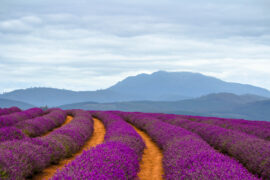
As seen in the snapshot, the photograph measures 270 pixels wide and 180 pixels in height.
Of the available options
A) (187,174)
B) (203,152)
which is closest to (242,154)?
(203,152)

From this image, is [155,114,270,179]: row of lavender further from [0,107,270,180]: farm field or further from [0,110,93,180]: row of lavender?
[0,110,93,180]: row of lavender

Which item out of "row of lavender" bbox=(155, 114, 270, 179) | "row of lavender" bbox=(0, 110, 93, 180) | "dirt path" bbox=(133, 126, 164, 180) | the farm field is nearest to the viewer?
the farm field

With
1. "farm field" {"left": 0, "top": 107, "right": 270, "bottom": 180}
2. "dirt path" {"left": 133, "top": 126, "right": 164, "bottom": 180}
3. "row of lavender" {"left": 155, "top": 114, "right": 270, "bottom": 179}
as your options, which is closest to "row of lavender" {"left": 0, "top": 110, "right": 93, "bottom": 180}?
"farm field" {"left": 0, "top": 107, "right": 270, "bottom": 180}

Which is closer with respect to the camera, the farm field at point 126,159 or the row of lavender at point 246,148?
the farm field at point 126,159

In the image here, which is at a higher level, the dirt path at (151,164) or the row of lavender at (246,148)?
the row of lavender at (246,148)

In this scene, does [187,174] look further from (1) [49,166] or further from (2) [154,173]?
(1) [49,166]

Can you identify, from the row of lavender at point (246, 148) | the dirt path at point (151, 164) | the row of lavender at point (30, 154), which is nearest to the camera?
the row of lavender at point (30, 154)

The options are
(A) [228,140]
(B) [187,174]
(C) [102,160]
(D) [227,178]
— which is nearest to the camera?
(D) [227,178]

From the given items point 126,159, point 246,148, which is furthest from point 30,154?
point 246,148

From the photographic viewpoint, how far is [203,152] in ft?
19.9

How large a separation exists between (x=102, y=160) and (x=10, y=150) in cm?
250

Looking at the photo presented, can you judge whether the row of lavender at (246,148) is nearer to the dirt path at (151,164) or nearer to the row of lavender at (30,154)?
the dirt path at (151,164)

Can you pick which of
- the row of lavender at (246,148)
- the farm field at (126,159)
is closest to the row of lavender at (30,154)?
the farm field at (126,159)

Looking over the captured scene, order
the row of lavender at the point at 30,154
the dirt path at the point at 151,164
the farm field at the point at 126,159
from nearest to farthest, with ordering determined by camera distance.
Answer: the farm field at the point at 126,159 < the row of lavender at the point at 30,154 < the dirt path at the point at 151,164
